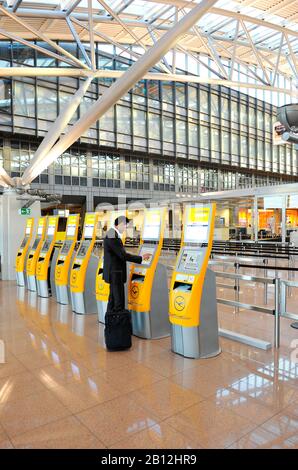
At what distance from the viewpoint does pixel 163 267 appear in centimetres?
467

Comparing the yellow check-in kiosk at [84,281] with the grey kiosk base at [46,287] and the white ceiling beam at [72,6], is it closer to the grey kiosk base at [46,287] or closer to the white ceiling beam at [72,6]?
A: the grey kiosk base at [46,287]

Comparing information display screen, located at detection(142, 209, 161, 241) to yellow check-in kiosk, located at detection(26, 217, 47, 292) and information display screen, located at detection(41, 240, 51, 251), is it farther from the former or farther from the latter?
yellow check-in kiosk, located at detection(26, 217, 47, 292)

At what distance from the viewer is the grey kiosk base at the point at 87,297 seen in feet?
19.8

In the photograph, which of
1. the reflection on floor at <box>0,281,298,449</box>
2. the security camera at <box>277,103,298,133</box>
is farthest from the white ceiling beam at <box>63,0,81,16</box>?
the reflection on floor at <box>0,281,298,449</box>

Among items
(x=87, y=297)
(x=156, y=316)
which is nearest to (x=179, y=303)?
(x=156, y=316)

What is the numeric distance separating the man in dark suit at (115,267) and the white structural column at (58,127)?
31.3 feet

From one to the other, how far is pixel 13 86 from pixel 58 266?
19130 millimetres

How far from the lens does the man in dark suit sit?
4.27m

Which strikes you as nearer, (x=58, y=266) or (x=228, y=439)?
(x=228, y=439)

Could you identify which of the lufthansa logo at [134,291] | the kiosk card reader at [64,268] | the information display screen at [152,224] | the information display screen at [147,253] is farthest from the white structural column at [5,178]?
the lufthansa logo at [134,291]

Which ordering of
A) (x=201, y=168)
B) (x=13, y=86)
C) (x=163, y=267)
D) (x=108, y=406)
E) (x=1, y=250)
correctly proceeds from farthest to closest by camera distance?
(x=201, y=168) → (x=13, y=86) → (x=1, y=250) → (x=163, y=267) → (x=108, y=406)
